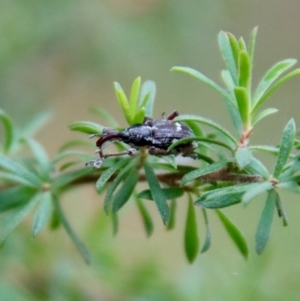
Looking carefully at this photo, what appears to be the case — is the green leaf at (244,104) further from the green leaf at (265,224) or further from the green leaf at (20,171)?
the green leaf at (20,171)

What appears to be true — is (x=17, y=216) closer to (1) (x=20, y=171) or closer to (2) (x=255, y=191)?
(1) (x=20, y=171)

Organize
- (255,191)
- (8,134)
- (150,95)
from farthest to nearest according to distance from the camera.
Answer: (8,134) → (150,95) → (255,191)

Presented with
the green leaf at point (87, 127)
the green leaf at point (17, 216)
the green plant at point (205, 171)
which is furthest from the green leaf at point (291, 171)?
the green leaf at point (17, 216)

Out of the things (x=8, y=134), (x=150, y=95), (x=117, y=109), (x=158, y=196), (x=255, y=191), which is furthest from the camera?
(x=117, y=109)

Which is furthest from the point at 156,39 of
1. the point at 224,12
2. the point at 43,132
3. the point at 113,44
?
the point at 43,132

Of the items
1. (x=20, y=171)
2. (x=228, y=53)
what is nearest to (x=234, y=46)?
(x=228, y=53)
